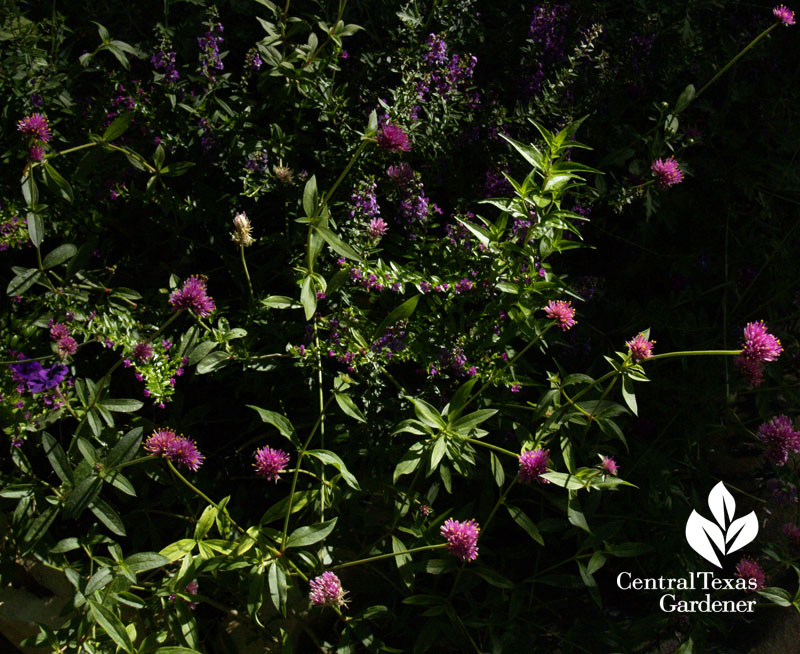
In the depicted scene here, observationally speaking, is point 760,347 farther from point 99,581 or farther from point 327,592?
point 99,581

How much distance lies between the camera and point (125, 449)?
144cm

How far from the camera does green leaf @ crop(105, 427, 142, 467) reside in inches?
56.6

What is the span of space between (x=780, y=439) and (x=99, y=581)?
160 centimetres

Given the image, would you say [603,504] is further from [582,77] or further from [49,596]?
[49,596]

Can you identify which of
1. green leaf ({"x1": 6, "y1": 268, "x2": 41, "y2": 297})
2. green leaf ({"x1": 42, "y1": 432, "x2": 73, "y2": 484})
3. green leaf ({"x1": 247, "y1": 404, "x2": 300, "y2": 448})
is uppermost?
green leaf ({"x1": 6, "y1": 268, "x2": 41, "y2": 297})

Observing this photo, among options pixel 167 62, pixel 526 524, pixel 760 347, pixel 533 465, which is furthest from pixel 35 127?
pixel 760 347

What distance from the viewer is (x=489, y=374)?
5.65ft

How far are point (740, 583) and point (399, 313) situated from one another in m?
1.13

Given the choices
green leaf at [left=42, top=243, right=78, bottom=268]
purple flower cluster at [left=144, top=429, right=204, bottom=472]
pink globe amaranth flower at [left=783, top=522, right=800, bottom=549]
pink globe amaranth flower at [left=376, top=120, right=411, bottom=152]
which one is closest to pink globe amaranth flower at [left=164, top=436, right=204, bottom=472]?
purple flower cluster at [left=144, top=429, right=204, bottom=472]

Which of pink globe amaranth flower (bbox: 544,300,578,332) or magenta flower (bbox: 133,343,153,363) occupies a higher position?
pink globe amaranth flower (bbox: 544,300,578,332)

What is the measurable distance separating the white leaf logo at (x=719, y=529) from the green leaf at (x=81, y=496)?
1.37 m

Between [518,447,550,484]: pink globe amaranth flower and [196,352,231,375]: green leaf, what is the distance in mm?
662

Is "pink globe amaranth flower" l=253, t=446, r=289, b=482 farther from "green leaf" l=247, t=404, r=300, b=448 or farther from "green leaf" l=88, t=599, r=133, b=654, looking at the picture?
"green leaf" l=88, t=599, r=133, b=654

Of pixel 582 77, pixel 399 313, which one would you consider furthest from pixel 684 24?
pixel 399 313
